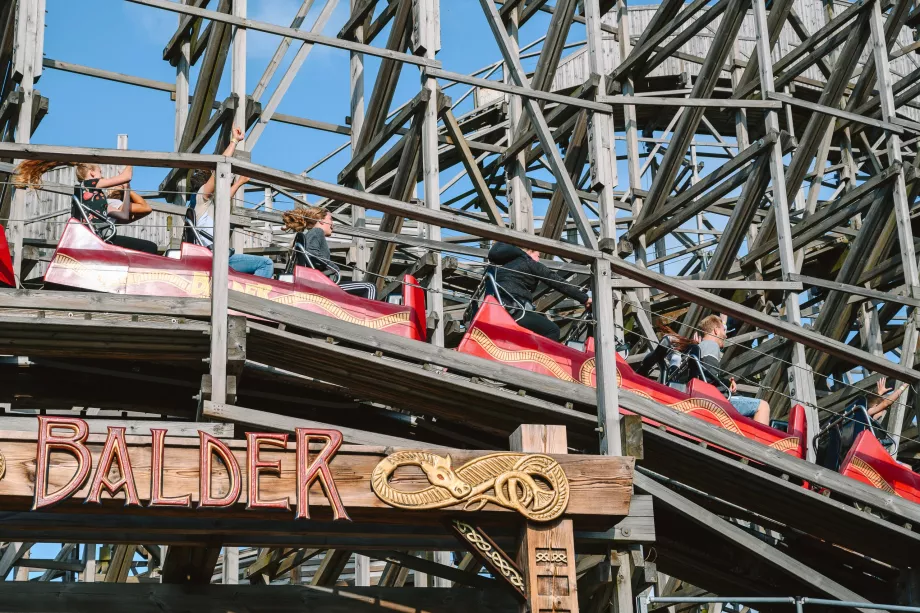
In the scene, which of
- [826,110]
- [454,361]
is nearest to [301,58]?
[826,110]

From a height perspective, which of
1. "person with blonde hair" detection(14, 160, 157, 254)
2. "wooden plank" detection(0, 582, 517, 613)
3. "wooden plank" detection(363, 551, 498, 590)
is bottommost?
"wooden plank" detection(0, 582, 517, 613)

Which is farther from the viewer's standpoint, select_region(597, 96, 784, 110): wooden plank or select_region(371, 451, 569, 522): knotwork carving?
select_region(597, 96, 784, 110): wooden plank

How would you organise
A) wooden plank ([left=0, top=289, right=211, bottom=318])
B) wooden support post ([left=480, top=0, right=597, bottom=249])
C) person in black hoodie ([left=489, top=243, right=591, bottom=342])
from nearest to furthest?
wooden plank ([left=0, top=289, right=211, bottom=318]) → person in black hoodie ([left=489, top=243, right=591, bottom=342]) → wooden support post ([left=480, top=0, right=597, bottom=249])

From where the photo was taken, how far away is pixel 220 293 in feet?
28.3

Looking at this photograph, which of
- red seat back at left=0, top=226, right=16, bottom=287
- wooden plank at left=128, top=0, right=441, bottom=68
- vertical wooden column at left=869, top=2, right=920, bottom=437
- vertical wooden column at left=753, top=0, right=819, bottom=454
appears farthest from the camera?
vertical wooden column at left=869, top=2, right=920, bottom=437

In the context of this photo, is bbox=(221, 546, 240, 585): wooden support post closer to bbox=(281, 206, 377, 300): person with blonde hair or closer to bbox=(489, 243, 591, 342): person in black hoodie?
bbox=(281, 206, 377, 300): person with blonde hair

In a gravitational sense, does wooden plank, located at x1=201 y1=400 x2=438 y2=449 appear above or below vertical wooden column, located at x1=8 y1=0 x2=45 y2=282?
below

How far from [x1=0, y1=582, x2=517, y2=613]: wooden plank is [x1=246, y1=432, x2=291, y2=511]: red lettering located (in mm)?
1505

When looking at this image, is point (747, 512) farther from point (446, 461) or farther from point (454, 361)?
point (446, 461)

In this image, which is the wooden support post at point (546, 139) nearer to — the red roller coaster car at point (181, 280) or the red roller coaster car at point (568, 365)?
the red roller coaster car at point (568, 365)

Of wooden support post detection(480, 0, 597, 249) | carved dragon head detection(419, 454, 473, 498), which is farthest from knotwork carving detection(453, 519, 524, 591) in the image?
wooden support post detection(480, 0, 597, 249)

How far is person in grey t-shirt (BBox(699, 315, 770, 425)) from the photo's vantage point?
1159 cm

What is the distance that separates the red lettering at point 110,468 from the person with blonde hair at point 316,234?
3.66m

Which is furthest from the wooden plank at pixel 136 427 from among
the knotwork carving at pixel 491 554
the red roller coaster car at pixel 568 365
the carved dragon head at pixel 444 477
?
the red roller coaster car at pixel 568 365
